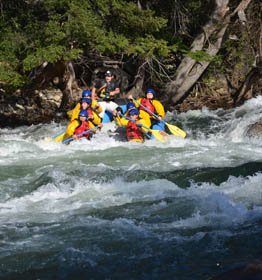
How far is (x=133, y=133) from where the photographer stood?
11.0 metres

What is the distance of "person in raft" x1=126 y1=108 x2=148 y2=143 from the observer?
36.3 ft

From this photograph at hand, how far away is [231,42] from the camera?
52.5 feet

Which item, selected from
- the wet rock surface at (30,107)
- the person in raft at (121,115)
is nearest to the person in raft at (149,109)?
the person in raft at (121,115)

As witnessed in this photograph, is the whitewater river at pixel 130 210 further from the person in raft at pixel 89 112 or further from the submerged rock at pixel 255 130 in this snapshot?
the person in raft at pixel 89 112

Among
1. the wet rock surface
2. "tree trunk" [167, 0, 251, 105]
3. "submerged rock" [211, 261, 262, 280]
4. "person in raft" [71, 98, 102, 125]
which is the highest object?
"tree trunk" [167, 0, 251, 105]

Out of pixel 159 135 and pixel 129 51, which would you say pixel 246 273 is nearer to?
pixel 159 135

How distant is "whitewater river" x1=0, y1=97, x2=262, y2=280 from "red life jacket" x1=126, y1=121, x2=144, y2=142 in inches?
10.5

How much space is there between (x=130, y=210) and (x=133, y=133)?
4.60 metres

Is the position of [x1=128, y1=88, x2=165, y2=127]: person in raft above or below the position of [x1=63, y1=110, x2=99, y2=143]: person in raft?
above

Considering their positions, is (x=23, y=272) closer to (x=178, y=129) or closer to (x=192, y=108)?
(x=178, y=129)

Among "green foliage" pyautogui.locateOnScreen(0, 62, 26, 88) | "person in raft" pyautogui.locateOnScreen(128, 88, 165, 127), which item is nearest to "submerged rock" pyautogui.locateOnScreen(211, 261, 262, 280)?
"person in raft" pyautogui.locateOnScreen(128, 88, 165, 127)

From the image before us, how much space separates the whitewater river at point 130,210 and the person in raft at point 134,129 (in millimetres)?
268

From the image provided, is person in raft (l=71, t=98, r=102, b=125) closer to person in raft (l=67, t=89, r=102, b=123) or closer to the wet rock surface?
person in raft (l=67, t=89, r=102, b=123)

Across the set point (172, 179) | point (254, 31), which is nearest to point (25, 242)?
point (172, 179)
